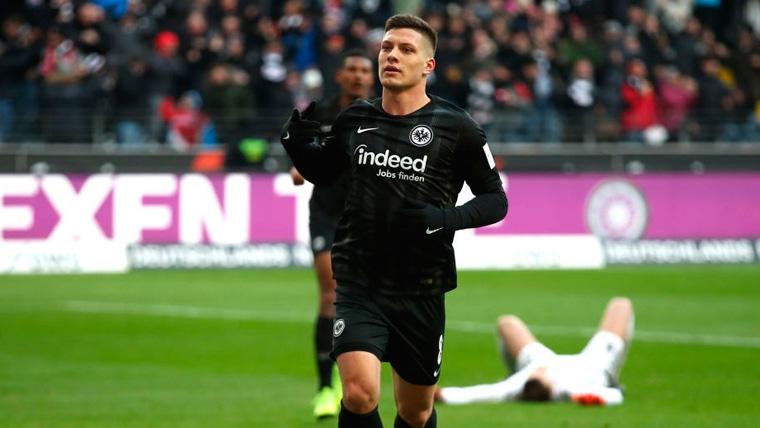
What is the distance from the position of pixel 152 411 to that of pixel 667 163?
17423mm

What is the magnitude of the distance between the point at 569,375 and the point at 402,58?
444 centimetres

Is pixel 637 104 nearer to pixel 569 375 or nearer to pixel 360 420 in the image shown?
pixel 569 375

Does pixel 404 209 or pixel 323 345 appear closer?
pixel 404 209

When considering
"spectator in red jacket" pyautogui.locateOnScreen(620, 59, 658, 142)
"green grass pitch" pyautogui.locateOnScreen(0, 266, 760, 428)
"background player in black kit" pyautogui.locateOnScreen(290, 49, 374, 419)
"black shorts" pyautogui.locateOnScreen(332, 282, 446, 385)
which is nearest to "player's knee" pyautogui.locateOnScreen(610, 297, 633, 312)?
"green grass pitch" pyautogui.locateOnScreen(0, 266, 760, 428)

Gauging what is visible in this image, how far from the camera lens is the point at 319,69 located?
1024 inches

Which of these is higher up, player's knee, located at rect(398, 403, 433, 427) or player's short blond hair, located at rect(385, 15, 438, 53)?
player's short blond hair, located at rect(385, 15, 438, 53)

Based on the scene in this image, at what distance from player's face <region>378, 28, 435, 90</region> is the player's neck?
5 cm

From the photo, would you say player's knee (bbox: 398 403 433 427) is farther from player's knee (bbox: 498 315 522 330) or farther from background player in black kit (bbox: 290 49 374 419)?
player's knee (bbox: 498 315 522 330)

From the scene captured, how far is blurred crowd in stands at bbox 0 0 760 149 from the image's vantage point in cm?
2456

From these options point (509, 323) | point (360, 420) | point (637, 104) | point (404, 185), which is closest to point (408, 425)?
point (360, 420)

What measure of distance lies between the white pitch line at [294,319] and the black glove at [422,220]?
8733 mm

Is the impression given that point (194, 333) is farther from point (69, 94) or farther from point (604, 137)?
point (604, 137)

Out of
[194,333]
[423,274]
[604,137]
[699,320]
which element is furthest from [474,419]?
[604,137]

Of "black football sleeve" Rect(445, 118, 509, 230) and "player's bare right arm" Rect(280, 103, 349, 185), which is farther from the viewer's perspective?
"player's bare right arm" Rect(280, 103, 349, 185)
